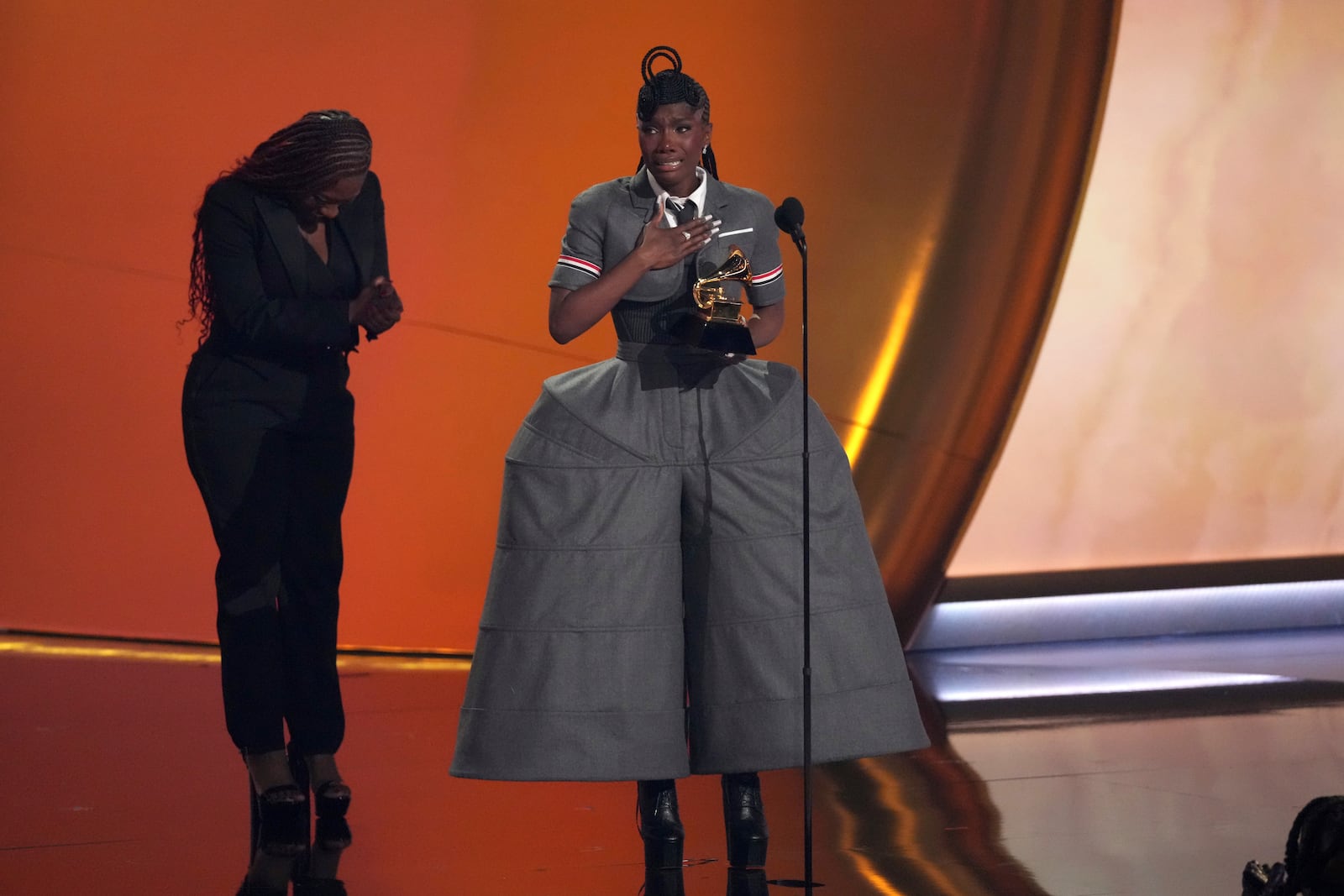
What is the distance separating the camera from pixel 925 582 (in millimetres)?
5570

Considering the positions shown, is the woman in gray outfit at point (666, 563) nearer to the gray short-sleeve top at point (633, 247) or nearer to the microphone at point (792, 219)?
the gray short-sleeve top at point (633, 247)

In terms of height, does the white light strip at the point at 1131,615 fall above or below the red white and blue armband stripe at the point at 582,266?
below

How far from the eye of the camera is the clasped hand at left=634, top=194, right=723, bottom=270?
268 centimetres

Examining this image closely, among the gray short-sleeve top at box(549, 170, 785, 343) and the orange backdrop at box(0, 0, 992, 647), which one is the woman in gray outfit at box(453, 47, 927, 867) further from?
the orange backdrop at box(0, 0, 992, 647)

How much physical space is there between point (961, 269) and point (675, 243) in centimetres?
291

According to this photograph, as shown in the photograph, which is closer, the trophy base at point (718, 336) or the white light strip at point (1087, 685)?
the trophy base at point (718, 336)

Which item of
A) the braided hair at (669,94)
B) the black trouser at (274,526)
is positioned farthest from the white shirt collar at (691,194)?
the black trouser at (274,526)

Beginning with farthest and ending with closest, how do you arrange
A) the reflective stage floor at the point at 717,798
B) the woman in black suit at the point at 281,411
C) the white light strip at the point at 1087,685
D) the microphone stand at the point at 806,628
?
the white light strip at the point at 1087,685, the woman in black suit at the point at 281,411, the reflective stage floor at the point at 717,798, the microphone stand at the point at 806,628

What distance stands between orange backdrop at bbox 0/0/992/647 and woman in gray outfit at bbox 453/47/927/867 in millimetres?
2389

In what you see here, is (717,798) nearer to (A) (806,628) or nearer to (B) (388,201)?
(A) (806,628)

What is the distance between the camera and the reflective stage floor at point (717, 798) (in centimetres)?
266

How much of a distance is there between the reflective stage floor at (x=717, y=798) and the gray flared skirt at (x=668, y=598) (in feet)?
0.71

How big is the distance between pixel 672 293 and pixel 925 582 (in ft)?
9.68

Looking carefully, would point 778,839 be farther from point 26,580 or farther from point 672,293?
point 26,580
